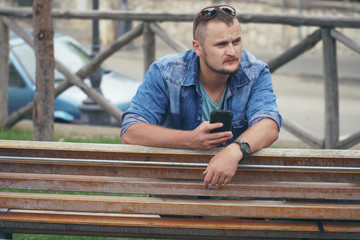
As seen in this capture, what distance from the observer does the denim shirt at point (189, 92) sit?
331cm

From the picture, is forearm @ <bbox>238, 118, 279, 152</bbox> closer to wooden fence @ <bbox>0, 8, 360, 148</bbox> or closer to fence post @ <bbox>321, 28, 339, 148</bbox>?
wooden fence @ <bbox>0, 8, 360, 148</bbox>

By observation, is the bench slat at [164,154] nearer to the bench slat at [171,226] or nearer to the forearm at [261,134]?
the forearm at [261,134]

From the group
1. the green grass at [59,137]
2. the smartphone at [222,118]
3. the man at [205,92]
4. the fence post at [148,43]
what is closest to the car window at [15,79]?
the green grass at [59,137]

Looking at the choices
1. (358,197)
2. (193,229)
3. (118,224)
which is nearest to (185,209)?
(193,229)

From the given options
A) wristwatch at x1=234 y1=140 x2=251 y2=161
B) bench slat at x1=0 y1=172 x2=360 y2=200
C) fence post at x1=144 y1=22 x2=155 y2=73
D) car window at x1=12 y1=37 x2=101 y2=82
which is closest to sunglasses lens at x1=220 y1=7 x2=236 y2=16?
wristwatch at x1=234 y1=140 x2=251 y2=161

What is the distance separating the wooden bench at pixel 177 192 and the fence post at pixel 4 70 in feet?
14.8

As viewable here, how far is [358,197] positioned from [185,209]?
76 cm

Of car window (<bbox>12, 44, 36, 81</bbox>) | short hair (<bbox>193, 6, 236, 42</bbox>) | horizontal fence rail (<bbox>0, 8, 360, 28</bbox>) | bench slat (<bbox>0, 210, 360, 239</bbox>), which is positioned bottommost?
bench slat (<bbox>0, 210, 360, 239</bbox>)

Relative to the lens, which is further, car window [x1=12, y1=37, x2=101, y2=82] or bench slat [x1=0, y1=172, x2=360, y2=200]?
car window [x1=12, y1=37, x2=101, y2=82]

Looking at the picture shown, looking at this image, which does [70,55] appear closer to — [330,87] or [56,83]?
[56,83]

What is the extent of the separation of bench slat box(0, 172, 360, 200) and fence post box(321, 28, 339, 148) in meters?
3.41

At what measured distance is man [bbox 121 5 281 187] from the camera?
3078 mm

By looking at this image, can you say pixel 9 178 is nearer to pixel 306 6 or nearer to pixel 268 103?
pixel 268 103

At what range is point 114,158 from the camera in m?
2.85
